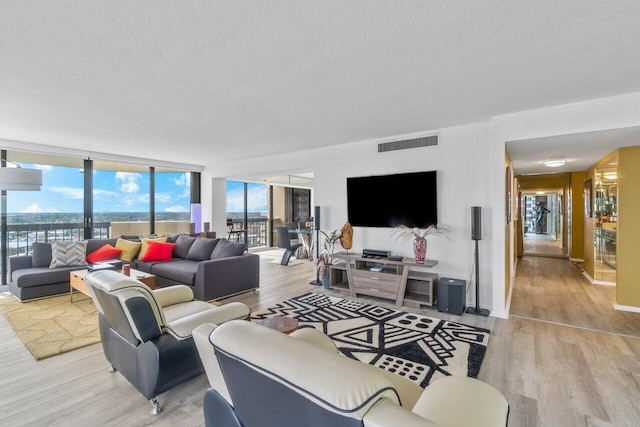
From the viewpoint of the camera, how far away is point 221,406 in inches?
52.6

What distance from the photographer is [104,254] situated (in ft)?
16.8

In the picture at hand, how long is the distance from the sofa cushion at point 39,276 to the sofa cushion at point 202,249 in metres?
1.73

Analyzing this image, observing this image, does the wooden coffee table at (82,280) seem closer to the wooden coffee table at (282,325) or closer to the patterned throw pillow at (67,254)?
the patterned throw pillow at (67,254)

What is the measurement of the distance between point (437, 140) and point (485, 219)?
1.28 metres

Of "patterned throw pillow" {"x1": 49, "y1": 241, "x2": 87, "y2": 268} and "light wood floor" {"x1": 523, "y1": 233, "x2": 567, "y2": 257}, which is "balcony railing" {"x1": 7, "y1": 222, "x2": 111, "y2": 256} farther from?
"light wood floor" {"x1": 523, "y1": 233, "x2": 567, "y2": 257}

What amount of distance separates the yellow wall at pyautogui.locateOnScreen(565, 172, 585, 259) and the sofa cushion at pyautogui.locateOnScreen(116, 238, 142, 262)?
957 centimetres

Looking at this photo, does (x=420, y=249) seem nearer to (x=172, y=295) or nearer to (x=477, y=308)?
(x=477, y=308)

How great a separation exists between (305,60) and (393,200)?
110 inches

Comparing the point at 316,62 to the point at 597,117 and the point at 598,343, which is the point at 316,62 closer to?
the point at 597,117

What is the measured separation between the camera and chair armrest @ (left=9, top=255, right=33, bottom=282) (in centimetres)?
460

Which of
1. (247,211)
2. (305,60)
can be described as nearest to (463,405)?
(305,60)

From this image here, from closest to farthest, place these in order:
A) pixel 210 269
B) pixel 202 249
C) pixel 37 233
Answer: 1. pixel 210 269
2. pixel 202 249
3. pixel 37 233

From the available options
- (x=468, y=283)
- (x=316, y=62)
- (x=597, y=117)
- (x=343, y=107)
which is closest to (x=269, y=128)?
(x=343, y=107)

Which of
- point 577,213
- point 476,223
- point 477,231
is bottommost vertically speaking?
point 477,231
